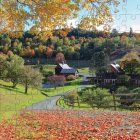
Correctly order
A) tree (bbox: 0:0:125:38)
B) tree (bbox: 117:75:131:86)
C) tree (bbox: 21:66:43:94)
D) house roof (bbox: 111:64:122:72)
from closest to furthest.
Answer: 1. tree (bbox: 0:0:125:38)
2. tree (bbox: 117:75:131:86)
3. house roof (bbox: 111:64:122:72)
4. tree (bbox: 21:66:43:94)

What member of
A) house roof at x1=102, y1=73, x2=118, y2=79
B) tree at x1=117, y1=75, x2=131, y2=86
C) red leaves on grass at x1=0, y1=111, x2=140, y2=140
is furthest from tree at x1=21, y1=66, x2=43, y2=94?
red leaves on grass at x1=0, y1=111, x2=140, y2=140

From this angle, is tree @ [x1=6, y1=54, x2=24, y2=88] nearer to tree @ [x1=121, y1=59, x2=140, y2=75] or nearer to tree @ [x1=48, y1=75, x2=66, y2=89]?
tree @ [x1=48, y1=75, x2=66, y2=89]

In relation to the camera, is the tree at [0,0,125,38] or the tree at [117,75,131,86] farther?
the tree at [117,75,131,86]

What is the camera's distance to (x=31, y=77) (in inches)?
2370

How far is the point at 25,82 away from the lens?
199ft

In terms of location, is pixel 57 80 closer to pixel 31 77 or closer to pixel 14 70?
pixel 31 77

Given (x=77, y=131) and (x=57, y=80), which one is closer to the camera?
(x=77, y=131)

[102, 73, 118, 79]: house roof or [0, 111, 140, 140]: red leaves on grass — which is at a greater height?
[102, 73, 118, 79]: house roof

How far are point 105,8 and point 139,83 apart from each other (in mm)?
29649

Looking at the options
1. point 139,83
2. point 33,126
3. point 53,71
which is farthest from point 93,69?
point 33,126

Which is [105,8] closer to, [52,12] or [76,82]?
[52,12]

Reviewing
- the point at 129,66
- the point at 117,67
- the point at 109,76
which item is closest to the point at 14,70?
the point at 129,66

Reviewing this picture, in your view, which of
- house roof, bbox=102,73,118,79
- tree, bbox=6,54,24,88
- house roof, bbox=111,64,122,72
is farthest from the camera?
tree, bbox=6,54,24,88

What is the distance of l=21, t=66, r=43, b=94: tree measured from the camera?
5772cm
